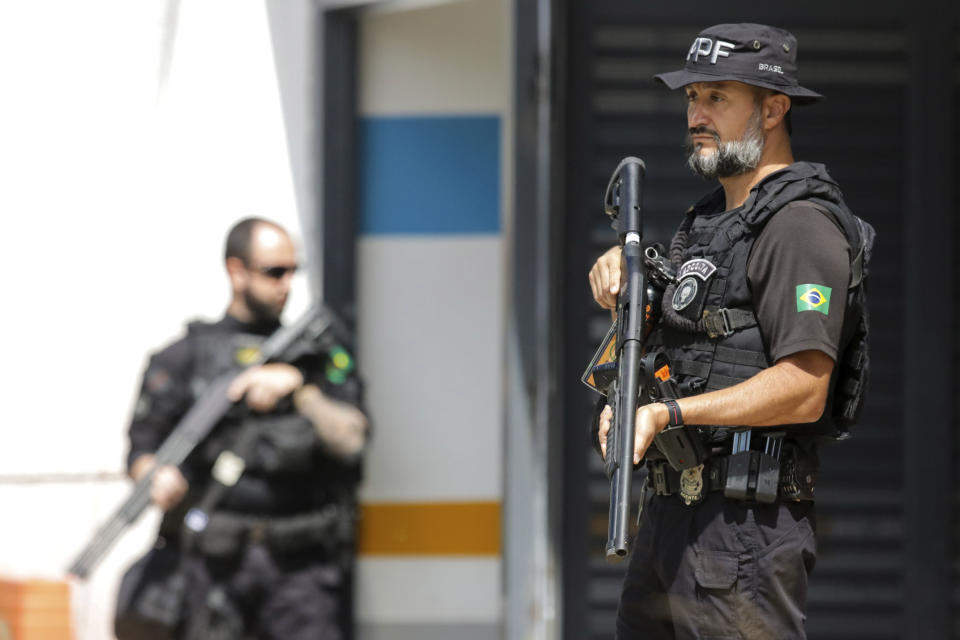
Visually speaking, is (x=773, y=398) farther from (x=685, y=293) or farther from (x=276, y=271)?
(x=276, y=271)

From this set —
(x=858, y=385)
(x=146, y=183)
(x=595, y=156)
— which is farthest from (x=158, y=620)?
(x=858, y=385)

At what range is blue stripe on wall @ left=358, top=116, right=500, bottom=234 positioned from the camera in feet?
16.4

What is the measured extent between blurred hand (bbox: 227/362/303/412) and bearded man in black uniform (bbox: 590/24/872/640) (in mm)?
1974

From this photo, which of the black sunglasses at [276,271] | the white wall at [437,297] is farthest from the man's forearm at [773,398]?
the white wall at [437,297]

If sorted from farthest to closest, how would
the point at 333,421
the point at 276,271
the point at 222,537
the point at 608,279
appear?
1. the point at 276,271
2. the point at 333,421
3. the point at 222,537
4. the point at 608,279

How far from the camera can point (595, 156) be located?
15.0 feet

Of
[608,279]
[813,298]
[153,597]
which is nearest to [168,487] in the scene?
[153,597]

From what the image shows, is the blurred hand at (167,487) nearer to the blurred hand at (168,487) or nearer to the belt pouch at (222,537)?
the blurred hand at (168,487)

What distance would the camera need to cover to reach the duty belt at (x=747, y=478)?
2377 millimetres

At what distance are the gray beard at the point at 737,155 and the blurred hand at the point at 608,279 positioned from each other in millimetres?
217

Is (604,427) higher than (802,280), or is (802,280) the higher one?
(802,280)

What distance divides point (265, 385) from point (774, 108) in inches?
88.0

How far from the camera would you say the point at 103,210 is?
4.86 meters

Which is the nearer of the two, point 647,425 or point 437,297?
point 647,425
